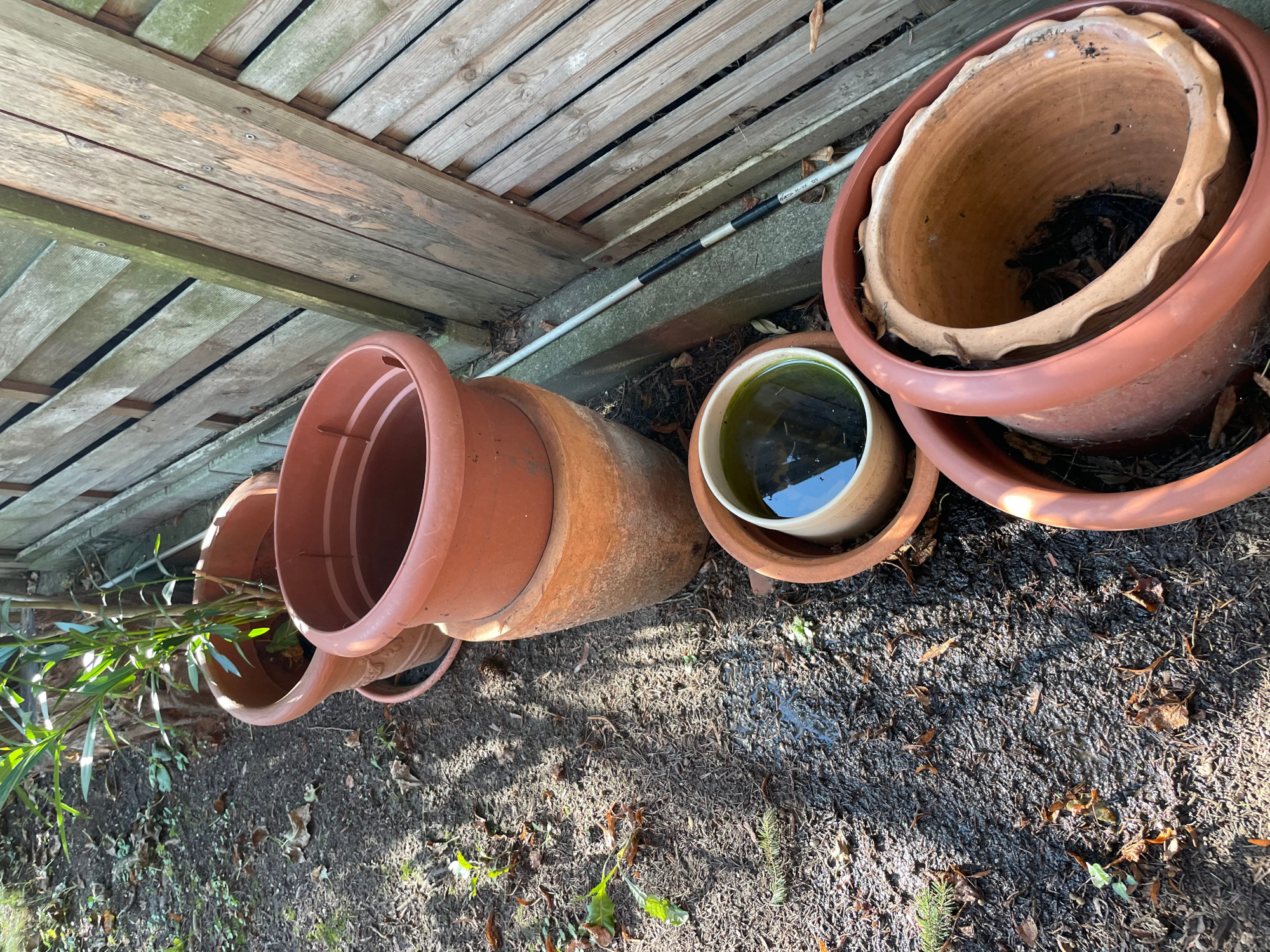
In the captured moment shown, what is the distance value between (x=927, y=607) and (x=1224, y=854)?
62cm

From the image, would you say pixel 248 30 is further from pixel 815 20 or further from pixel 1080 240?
pixel 1080 240

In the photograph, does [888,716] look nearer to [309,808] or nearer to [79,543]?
[309,808]

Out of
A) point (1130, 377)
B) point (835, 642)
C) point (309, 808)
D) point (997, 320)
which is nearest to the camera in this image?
point (1130, 377)

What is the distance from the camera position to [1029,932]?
4.37 ft

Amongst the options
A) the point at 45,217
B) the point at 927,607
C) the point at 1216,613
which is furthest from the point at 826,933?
the point at 45,217

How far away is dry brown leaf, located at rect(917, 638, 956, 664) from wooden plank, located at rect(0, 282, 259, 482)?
6.64ft

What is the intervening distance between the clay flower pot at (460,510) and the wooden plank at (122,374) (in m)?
0.69

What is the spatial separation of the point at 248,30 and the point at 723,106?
97 cm

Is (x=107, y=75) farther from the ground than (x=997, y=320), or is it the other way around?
(x=107, y=75)

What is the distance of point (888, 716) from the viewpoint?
155 cm

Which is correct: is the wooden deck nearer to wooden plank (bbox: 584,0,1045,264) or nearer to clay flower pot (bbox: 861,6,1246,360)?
wooden plank (bbox: 584,0,1045,264)

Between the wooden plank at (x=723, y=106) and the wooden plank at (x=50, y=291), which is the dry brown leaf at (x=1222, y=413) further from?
the wooden plank at (x=50, y=291)

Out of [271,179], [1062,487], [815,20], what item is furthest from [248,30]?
[1062,487]

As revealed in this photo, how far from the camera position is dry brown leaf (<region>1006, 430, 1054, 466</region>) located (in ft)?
4.18
